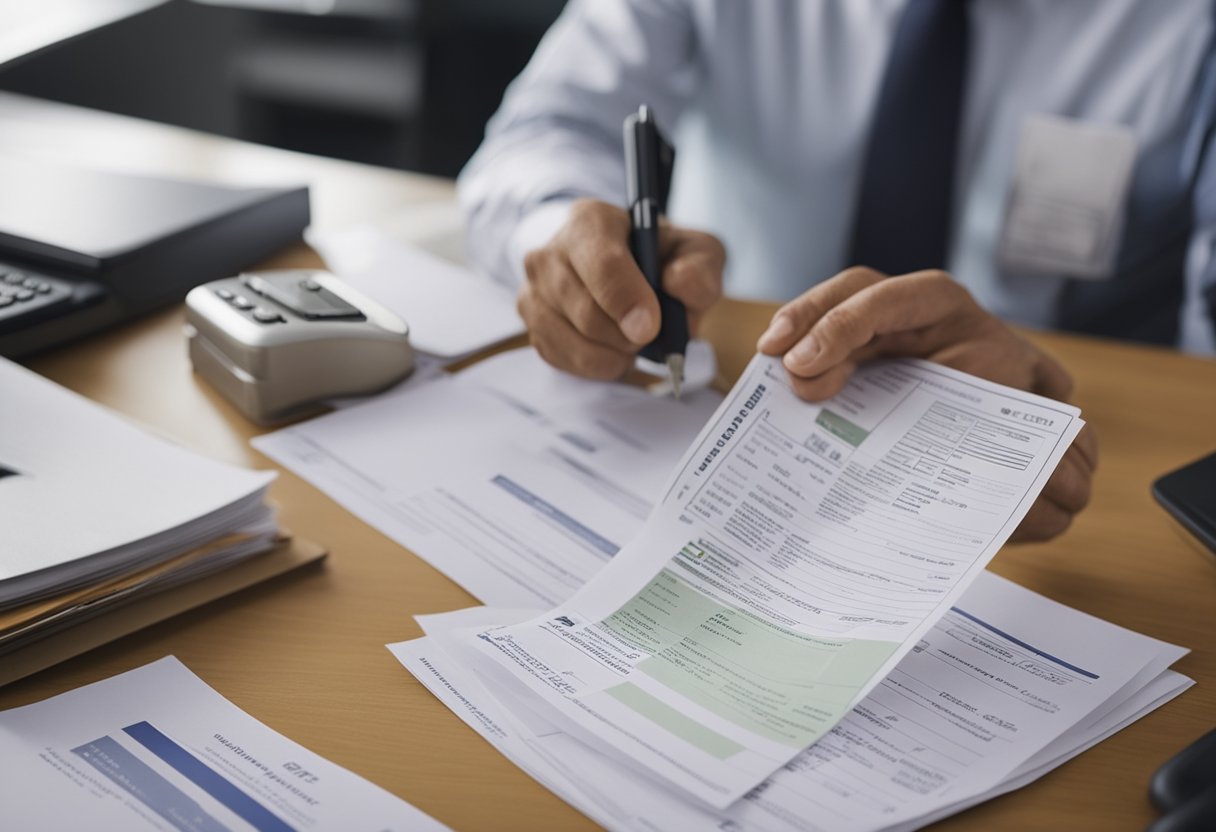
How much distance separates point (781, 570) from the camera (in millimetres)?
593

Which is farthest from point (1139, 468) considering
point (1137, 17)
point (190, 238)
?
point (190, 238)

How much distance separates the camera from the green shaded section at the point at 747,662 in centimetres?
50

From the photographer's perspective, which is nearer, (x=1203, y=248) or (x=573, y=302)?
(x=573, y=302)

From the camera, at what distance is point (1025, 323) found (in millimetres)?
1278

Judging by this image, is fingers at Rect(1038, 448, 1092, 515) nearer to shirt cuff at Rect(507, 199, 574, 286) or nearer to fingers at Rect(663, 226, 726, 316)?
fingers at Rect(663, 226, 726, 316)

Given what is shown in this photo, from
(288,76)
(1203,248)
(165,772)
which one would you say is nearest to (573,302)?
(165,772)

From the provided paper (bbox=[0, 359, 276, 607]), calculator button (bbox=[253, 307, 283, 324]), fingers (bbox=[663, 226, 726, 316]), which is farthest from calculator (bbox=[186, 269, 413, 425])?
fingers (bbox=[663, 226, 726, 316])

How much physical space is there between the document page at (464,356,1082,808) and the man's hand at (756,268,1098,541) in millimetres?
21

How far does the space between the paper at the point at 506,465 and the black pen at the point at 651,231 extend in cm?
5

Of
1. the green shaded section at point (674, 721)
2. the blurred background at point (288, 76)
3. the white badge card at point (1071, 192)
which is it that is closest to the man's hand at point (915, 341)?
the green shaded section at point (674, 721)

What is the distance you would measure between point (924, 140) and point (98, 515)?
912 millimetres

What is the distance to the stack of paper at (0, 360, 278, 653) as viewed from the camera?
536mm

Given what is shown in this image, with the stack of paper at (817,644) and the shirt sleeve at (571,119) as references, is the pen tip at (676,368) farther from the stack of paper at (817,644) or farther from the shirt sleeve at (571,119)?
the shirt sleeve at (571,119)

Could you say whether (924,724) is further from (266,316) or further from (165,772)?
(266,316)
